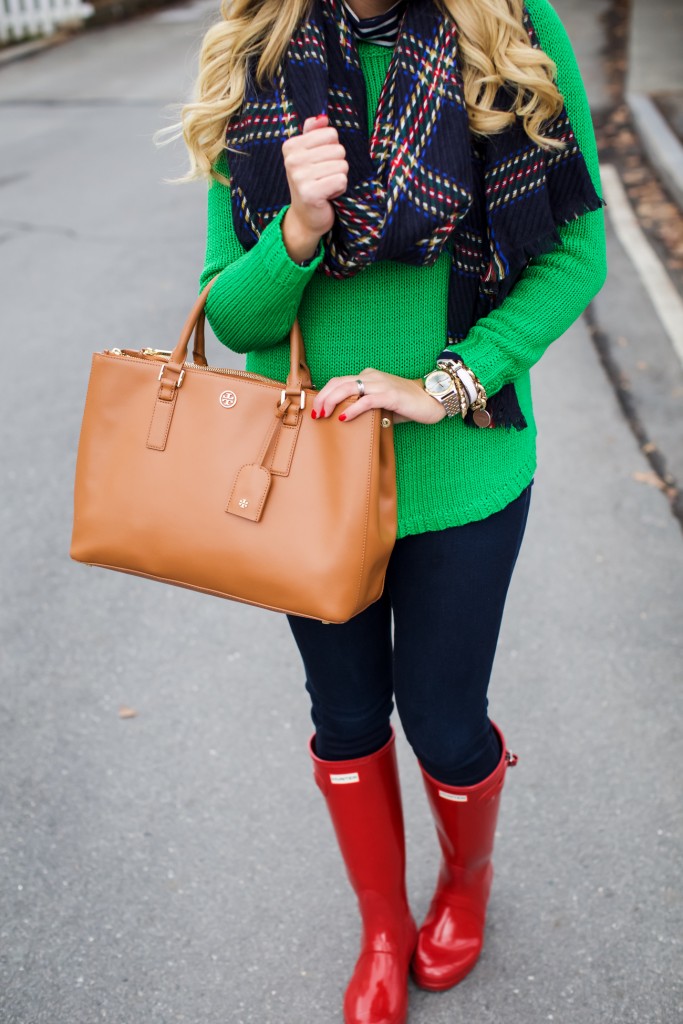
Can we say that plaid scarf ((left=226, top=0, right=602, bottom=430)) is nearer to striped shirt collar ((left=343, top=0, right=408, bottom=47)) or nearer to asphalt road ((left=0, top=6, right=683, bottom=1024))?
striped shirt collar ((left=343, top=0, right=408, bottom=47))

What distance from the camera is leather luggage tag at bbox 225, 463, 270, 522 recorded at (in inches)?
60.4

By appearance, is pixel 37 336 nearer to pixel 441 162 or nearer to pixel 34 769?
pixel 34 769

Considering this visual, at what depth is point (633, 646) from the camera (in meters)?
2.96

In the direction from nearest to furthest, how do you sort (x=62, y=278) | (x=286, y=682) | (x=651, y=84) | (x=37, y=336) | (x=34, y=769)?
(x=34, y=769) → (x=286, y=682) → (x=37, y=336) → (x=62, y=278) → (x=651, y=84)

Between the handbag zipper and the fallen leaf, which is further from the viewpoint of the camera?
the fallen leaf

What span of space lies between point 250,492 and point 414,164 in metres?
0.54

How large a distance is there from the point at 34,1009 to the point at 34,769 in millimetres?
725

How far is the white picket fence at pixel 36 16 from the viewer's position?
15812 millimetres

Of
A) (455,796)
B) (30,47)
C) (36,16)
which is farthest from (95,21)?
(455,796)

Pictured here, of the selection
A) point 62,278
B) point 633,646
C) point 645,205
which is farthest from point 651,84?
point 633,646

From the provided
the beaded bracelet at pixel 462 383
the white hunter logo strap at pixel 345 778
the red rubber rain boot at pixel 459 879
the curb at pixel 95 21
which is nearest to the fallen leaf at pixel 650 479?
the red rubber rain boot at pixel 459 879

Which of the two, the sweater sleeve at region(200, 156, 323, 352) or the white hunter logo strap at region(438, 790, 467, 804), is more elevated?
the sweater sleeve at region(200, 156, 323, 352)

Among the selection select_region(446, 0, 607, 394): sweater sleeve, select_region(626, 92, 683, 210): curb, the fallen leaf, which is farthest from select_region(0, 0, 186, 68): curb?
select_region(446, 0, 607, 394): sweater sleeve

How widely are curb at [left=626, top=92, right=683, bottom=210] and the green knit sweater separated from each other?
218 inches
